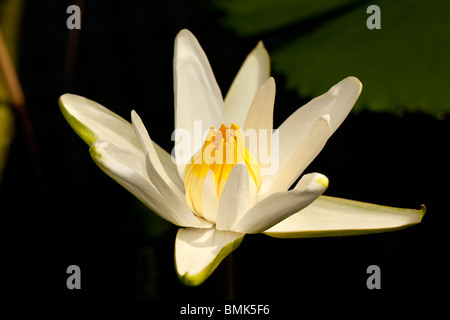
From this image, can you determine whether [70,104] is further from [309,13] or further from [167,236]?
[309,13]

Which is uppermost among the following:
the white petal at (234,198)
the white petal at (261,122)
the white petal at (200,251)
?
the white petal at (261,122)

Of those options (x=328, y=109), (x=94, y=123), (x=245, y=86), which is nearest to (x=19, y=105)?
(x=94, y=123)

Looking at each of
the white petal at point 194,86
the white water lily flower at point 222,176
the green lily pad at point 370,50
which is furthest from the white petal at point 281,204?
the green lily pad at point 370,50

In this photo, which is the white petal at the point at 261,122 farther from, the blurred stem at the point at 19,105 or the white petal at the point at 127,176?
the blurred stem at the point at 19,105

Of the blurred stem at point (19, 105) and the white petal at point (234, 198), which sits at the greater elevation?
the blurred stem at point (19, 105)

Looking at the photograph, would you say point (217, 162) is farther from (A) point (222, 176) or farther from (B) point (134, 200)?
(B) point (134, 200)

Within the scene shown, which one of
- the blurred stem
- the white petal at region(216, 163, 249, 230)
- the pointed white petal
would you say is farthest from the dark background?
the pointed white petal
